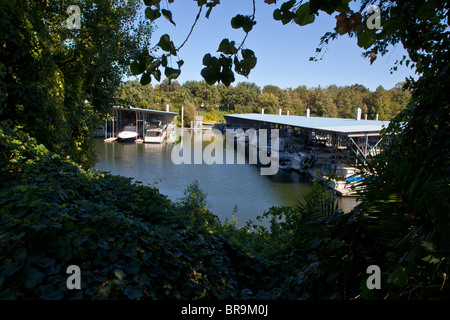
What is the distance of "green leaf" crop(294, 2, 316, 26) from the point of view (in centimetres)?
170

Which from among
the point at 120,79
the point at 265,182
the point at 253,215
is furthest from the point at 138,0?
the point at 265,182

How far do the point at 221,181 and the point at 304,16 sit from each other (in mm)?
18326

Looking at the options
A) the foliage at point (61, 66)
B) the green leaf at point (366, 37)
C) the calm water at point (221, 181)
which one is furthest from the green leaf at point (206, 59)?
the calm water at point (221, 181)

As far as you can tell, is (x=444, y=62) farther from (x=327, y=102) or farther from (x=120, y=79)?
(x=327, y=102)

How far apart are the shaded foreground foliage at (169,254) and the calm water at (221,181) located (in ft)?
27.4

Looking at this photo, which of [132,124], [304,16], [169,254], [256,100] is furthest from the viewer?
[256,100]

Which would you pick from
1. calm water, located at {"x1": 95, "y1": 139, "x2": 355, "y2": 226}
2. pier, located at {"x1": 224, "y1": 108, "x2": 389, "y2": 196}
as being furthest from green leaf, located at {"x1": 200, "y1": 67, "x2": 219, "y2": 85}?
pier, located at {"x1": 224, "y1": 108, "x2": 389, "y2": 196}

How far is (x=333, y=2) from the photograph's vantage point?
157 centimetres

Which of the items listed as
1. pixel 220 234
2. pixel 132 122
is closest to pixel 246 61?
pixel 220 234

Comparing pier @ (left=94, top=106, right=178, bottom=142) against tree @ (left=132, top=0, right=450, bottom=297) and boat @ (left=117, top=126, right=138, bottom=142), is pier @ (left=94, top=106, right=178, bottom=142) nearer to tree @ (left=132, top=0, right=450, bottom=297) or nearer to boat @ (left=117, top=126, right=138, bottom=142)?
boat @ (left=117, top=126, right=138, bottom=142)

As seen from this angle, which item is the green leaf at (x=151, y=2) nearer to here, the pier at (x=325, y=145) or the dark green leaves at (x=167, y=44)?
the dark green leaves at (x=167, y=44)

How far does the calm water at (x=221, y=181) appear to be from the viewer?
15.3 m

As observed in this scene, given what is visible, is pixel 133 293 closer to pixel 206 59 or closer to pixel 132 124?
pixel 206 59

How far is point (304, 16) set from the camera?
1.72 m
